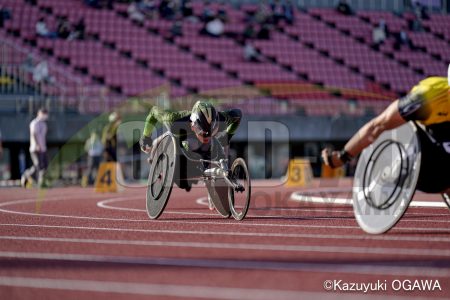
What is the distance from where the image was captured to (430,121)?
6863 millimetres

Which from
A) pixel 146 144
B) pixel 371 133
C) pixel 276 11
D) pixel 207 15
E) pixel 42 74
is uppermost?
pixel 276 11

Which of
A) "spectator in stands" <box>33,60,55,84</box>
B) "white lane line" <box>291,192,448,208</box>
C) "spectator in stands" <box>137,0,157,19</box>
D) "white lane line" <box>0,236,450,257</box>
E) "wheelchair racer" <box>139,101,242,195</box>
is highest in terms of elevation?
"spectator in stands" <box>137,0,157,19</box>

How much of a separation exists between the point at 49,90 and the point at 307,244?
20648 millimetres

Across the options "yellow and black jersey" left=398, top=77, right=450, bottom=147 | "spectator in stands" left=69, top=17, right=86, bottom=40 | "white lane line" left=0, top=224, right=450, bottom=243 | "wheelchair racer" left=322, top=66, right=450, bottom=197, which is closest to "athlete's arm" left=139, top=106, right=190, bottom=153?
"white lane line" left=0, top=224, right=450, bottom=243

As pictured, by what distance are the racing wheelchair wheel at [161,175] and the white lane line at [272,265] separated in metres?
3.30

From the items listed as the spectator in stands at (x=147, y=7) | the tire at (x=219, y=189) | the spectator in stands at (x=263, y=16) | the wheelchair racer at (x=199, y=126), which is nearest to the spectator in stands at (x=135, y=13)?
the spectator in stands at (x=147, y=7)

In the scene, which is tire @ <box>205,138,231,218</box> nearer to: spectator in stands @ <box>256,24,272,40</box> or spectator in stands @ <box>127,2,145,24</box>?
spectator in stands @ <box>127,2,145,24</box>

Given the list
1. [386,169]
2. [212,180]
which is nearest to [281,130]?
[212,180]

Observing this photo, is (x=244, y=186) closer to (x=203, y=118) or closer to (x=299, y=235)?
(x=203, y=118)

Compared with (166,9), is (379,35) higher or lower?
lower

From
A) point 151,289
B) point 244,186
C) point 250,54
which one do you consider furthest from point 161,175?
point 250,54

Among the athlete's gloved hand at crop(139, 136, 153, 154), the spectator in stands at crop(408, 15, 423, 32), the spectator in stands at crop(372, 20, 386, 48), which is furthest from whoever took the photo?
the spectator in stands at crop(408, 15, 423, 32)

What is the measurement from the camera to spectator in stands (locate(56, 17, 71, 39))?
99.8ft

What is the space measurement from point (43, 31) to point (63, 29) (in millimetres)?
762
